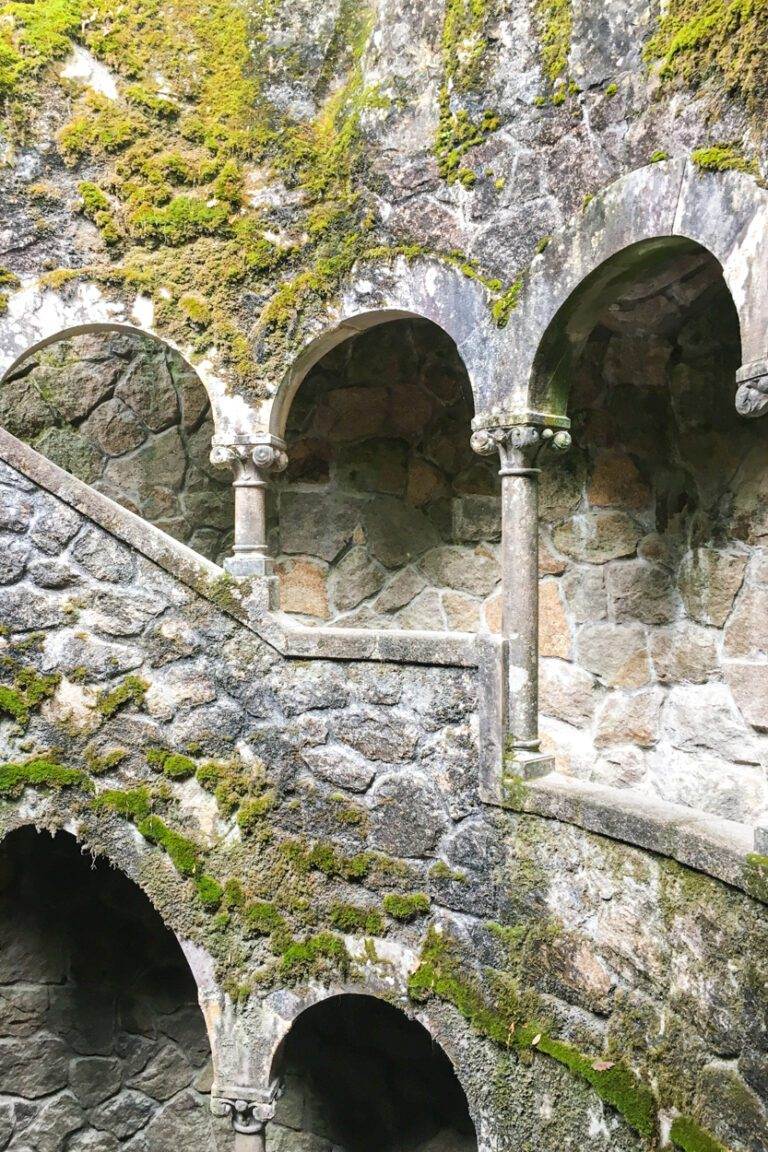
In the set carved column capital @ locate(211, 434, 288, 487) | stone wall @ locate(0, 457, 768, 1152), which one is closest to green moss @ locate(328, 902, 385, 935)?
stone wall @ locate(0, 457, 768, 1152)

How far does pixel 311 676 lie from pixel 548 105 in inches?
95.4

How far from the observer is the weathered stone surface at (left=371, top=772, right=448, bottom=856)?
11.7 feet

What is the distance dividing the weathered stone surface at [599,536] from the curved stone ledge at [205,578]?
1.63m

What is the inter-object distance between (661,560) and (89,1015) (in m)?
4.27

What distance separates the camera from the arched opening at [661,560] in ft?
14.5

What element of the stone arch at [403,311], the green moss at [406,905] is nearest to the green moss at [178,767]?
the green moss at [406,905]

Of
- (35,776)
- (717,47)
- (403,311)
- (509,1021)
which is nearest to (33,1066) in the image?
(35,776)

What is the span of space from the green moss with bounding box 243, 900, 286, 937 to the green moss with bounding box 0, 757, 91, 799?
0.93 m

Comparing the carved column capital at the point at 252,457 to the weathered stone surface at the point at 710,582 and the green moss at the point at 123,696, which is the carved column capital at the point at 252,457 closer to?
the green moss at the point at 123,696

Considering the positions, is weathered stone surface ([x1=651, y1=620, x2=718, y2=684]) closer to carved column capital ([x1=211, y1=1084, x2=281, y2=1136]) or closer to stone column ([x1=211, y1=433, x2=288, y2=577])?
stone column ([x1=211, y1=433, x2=288, y2=577])

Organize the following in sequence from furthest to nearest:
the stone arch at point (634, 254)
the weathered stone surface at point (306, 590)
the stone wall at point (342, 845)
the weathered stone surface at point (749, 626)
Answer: the weathered stone surface at point (306, 590), the weathered stone surface at point (749, 626), the stone wall at point (342, 845), the stone arch at point (634, 254)

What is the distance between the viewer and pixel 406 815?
3.62 m

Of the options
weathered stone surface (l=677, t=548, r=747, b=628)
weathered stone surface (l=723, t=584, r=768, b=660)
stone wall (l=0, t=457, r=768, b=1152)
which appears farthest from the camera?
weathered stone surface (l=677, t=548, r=747, b=628)

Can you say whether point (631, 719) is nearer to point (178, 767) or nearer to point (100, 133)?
point (178, 767)
